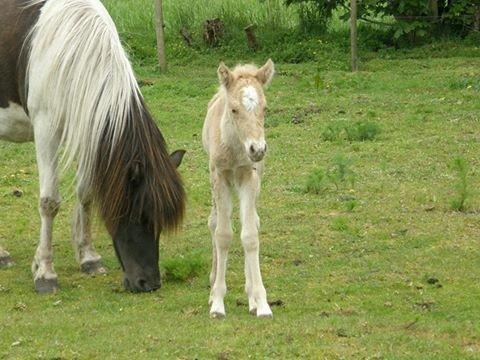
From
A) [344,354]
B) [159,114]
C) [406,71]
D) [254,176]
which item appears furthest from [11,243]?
[406,71]

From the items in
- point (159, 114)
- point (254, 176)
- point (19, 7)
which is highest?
point (19, 7)

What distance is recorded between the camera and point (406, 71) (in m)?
14.0

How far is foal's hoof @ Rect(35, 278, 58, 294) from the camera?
6754 millimetres

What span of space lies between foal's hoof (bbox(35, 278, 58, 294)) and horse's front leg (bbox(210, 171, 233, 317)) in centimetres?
129

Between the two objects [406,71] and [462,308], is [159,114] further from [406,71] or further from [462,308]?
[462,308]

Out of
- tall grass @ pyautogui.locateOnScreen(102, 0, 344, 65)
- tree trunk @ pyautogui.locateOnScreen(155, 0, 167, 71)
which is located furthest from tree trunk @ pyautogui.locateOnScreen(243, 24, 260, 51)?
tree trunk @ pyautogui.locateOnScreen(155, 0, 167, 71)

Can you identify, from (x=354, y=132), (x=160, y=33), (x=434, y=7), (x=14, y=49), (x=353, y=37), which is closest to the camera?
→ (x=14, y=49)

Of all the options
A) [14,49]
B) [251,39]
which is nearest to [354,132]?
[14,49]

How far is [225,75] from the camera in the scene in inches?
221

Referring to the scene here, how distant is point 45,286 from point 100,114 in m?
1.24

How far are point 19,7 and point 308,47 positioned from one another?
28.8 ft

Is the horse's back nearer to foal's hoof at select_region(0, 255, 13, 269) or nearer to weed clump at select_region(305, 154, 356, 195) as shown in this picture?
foal's hoof at select_region(0, 255, 13, 269)

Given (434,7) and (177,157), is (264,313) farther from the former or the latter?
(434,7)

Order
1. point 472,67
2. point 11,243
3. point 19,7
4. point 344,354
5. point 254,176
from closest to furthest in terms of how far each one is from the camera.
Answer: point 344,354, point 254,176, point 19,7, point 11,243, point 472,67
